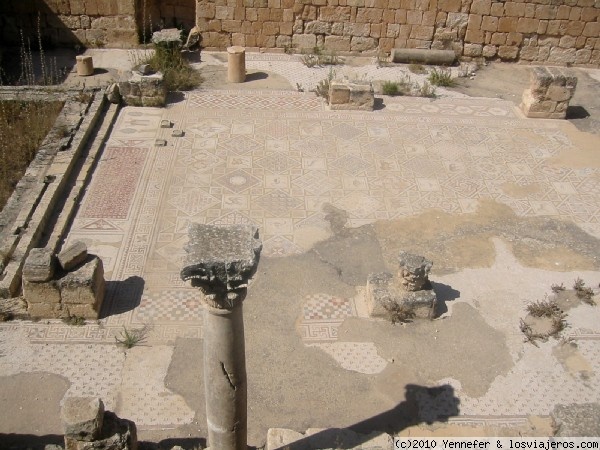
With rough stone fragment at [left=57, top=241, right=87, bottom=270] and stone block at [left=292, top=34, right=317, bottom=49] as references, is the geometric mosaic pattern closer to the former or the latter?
rough stone fragment at [left=57, top=241, right=87, bottom=270]

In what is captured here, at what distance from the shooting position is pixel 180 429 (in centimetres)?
614

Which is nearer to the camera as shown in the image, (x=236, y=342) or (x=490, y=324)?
(x=236, y=342)

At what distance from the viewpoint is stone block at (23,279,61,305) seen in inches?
273

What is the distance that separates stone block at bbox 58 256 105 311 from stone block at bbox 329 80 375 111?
5625 mm

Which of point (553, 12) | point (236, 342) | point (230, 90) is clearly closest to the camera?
point (236, 342)

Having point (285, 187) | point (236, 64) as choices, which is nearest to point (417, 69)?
point (236, 64)

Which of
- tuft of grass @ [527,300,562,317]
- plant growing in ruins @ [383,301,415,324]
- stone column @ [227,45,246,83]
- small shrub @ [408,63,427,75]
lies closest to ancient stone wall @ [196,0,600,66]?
small shrub @ [408,63,427,75]

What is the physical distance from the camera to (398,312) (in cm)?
738

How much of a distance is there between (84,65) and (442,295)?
26.4 ft

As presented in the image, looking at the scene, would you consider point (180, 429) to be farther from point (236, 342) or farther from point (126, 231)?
point (126, 231)

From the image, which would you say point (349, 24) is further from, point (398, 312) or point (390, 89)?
point (398, 312)

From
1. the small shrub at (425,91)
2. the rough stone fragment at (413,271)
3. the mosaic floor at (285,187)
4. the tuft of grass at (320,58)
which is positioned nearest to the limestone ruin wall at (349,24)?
the tuft of grass at (320,58)

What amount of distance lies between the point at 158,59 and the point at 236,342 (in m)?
8.82

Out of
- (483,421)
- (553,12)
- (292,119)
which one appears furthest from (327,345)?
(553,12)
